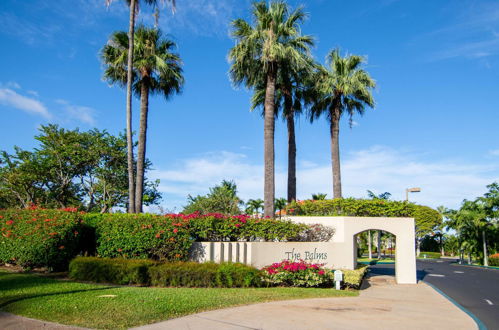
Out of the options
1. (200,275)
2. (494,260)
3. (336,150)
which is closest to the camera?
(200,275)

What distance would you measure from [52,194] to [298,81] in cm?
2144

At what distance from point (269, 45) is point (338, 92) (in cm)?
685

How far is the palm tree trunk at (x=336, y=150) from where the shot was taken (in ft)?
77.7

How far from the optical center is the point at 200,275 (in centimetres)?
1302

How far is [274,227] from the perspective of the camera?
54.5ft

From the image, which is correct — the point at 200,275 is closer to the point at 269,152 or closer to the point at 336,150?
the point at 269,152

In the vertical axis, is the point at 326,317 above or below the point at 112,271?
below

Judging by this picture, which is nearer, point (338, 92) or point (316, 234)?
point (316, 234)

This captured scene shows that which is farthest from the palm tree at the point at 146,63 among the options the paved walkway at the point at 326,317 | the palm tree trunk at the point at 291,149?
the paved walkway at the point at 326,317

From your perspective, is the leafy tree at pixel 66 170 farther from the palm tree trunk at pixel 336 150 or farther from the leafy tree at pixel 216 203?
the palm tree trunk at pixel 336 150

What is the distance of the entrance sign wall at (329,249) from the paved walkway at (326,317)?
426cm

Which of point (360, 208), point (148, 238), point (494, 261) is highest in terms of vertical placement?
point (360, 208)

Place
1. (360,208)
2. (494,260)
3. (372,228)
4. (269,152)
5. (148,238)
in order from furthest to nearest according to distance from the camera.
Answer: (494,260), (269,152), (360,208), (372,228), (148,238)

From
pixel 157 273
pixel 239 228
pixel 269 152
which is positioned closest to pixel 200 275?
pixel 157 273
